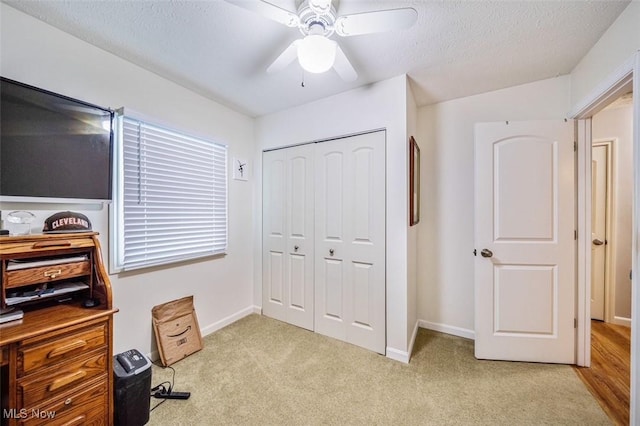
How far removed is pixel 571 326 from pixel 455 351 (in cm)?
90

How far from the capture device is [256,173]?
3.08m

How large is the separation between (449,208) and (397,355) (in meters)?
1.51

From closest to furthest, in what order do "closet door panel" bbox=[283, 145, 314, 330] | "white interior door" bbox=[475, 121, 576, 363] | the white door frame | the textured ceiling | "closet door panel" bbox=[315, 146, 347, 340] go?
the white door frame, the textured ceiling, "white interior door" bbox=[475, 121, 576, 363], "closet door panel" bbox=[315, 146, 347, 340], "closet door panel" bbox=[283, 145, 314, 330]

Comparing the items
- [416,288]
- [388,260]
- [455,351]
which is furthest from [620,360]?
[388,260]

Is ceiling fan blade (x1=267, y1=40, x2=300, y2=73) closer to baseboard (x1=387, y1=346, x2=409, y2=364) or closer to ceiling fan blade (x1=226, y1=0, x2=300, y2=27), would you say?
ceiling fan blade (x1=226, y1=0, x2=300, y2=27)

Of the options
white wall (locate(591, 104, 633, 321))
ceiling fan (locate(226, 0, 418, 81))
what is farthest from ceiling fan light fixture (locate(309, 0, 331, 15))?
white wall (locate(591, 104, 633, 321))

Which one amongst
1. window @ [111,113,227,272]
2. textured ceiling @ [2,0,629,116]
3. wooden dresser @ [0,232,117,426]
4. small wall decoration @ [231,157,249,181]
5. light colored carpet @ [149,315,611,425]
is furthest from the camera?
small wall decoration @ [231,157,249,181]

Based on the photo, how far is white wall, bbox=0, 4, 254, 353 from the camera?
1.52 m

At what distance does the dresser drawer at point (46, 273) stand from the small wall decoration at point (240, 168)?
1.64 metres

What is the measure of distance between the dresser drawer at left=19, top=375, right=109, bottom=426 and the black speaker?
66 millimetres

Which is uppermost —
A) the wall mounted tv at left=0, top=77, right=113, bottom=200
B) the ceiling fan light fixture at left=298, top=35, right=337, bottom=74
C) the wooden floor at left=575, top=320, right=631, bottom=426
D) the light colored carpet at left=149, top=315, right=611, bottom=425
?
the ceiling fan light fixture at left=298, top=35, right=337, bottom=74

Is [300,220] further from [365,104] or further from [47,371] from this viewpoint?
[47,371]

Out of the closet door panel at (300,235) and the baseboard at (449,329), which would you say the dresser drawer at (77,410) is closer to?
the closet door panel at (300,235)

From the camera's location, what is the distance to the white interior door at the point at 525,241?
2043 millimetres
